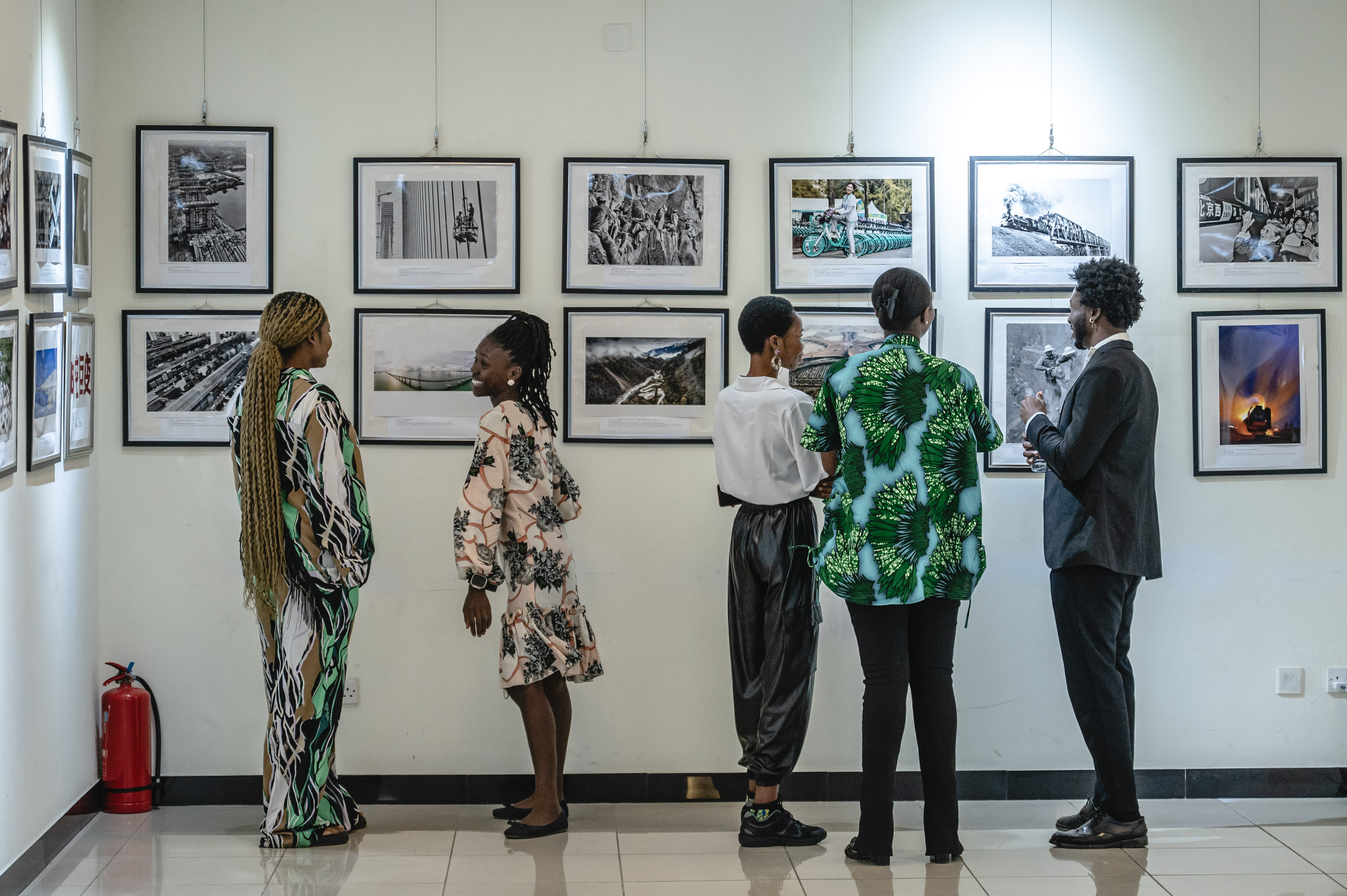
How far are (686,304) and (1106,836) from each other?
7.22 feet

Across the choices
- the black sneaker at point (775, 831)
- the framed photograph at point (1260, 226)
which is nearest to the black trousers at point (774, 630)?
the black sneaker at point (775, 831)

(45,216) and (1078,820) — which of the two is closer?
(45,216)

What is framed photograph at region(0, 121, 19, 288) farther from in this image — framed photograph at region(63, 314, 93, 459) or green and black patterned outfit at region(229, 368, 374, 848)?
green and black patterned outfit at region(229, 368, 374, 848)

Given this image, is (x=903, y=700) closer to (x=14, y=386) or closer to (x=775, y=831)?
(x=775, y=831)

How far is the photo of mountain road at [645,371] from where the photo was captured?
4.27 meters

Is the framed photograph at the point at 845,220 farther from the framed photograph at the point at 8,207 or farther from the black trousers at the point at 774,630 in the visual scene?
the framed photograph at the point at 8,207

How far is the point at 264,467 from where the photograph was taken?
3.60 m

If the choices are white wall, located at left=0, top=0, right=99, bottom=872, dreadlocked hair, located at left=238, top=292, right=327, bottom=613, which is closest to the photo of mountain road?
dreadlocked hair, located at left=238, top=292, right=327, bottom=613

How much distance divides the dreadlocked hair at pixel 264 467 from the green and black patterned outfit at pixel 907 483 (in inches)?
64.4

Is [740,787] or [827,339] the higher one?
[827,339]

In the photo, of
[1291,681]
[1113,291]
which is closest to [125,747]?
[1113,291]

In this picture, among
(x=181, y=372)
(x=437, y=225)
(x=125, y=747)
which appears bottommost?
(x=125, y=747)

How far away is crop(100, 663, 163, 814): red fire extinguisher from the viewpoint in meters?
4.07

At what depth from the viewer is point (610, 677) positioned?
4.33 metres
